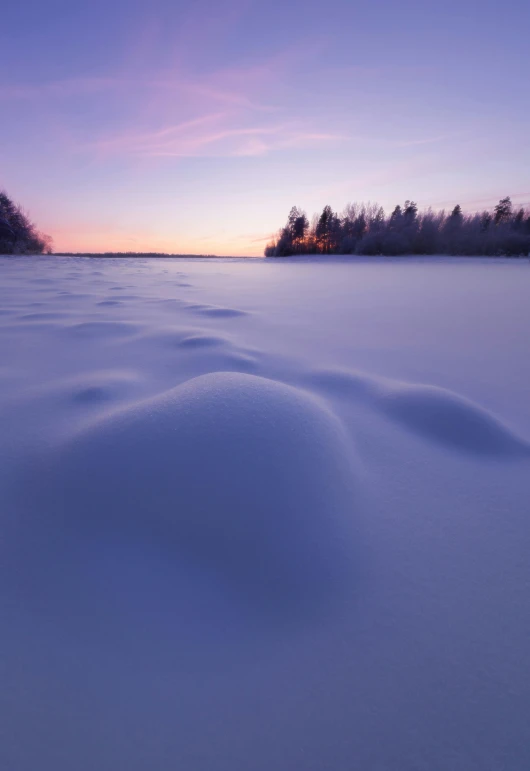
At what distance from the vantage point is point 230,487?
72cm

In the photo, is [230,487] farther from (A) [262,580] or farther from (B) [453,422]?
(B) [453,422]

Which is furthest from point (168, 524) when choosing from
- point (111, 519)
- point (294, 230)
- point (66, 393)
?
point (294, 230)

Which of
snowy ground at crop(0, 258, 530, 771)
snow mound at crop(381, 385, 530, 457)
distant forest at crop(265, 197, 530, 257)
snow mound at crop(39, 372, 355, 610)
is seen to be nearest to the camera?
snowy ground at crop(0, 258, 530, 771)

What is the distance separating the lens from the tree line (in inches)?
605

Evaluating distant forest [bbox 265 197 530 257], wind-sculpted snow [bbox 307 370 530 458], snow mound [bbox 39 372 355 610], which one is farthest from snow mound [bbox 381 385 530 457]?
distant forest [bbox 265 197 530 257]

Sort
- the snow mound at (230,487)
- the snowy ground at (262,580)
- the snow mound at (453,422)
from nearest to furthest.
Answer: the snowy ground at (262,580) → the snow mound at (230,487) → the snow mound at (453,422)

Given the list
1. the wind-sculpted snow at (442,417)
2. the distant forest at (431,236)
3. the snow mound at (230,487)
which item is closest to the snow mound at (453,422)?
the wind-sculpted snow at (442,417)

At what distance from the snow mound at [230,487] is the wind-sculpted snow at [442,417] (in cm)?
34

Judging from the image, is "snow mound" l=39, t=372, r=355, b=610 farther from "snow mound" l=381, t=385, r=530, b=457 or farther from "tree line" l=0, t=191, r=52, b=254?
"tree line" l=0, t=191, r=52, b=254

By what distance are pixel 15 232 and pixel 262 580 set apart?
2095 centimetres

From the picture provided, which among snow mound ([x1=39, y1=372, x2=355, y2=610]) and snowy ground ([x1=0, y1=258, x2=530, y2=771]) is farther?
snow mound ([x1=39, y1=372, x2=355, y2=610])

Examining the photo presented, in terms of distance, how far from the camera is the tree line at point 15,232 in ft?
50.4

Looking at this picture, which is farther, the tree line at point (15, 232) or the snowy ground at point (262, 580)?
the tree line at point (15, 232)

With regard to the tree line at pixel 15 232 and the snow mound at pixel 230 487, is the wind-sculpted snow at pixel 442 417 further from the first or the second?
the tree line at pixel 15 232
